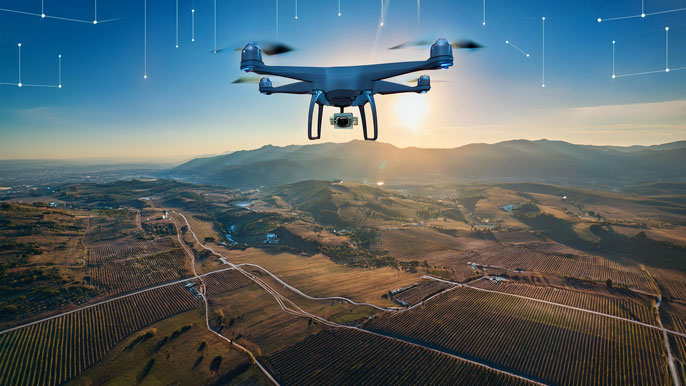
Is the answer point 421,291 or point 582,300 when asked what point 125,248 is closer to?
point 421,291

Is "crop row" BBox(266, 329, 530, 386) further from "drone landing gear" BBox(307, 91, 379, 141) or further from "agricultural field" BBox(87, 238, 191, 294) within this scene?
"agricultural field" BBox(87, 238, 191, 294)

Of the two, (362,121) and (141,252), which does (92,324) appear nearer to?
(141,252)

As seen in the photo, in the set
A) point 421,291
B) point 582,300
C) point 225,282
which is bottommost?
point 582,300

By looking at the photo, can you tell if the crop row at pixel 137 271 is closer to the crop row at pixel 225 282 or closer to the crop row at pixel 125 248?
the crop row at pixel 125 248

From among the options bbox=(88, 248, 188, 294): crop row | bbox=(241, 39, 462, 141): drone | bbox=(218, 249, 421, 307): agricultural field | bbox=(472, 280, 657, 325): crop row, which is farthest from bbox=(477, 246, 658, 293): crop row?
bbox=(241, 39, 462, 141): drone

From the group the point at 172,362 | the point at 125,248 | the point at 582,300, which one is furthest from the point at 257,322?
the point at 582,300
